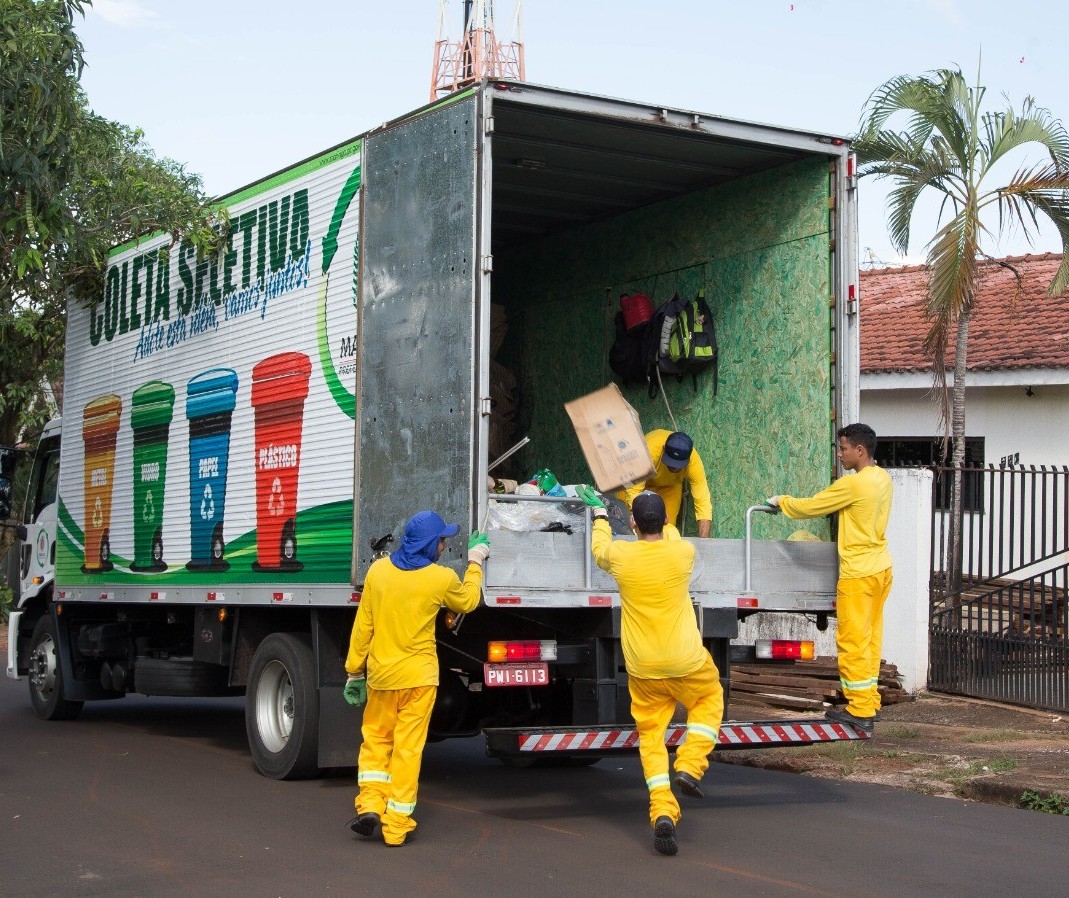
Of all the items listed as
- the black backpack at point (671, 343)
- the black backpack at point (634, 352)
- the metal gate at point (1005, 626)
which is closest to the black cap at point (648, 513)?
the black backpack at point (671, 343)

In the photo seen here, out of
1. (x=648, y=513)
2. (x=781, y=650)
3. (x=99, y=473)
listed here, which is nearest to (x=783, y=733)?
(x=781, y=650)

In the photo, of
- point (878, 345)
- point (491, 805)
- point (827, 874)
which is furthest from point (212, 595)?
point (878, 345)

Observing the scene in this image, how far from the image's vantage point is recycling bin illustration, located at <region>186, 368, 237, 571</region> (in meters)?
9.78

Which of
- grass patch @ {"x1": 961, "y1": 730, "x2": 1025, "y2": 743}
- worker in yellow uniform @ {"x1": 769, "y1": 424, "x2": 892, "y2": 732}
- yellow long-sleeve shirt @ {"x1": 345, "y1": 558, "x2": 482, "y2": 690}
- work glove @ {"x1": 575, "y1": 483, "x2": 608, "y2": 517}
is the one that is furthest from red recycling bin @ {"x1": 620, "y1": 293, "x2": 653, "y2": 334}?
grass patch @ {"x1": 961, "y1": 730, "x2": 1025, "y2": 743}

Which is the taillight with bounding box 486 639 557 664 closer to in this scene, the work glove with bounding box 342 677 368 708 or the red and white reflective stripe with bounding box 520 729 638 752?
the red and white reflective stripe with bounding box 520 729 638 752

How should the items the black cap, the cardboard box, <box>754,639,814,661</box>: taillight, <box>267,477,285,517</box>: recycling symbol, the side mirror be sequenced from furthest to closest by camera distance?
the side mirror
<box>267,477,285,517</box>: recycling symbol
the cardboard box
<box>754,639,814,661</box>: taillight
the black cap

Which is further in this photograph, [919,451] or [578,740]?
[919,451]

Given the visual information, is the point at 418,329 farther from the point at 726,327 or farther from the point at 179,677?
the point at 179,677

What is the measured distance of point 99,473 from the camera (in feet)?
38.2

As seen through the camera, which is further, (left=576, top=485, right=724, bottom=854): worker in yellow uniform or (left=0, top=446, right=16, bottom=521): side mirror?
(left=0, top=446, right=16, bottom=521): side mirror

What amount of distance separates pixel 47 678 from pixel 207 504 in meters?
3.74

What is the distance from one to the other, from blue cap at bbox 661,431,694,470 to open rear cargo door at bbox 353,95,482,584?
2.04 meters

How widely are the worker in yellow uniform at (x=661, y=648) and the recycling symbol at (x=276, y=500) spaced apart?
2612mm

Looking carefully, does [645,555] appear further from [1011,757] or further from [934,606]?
[934,606]
